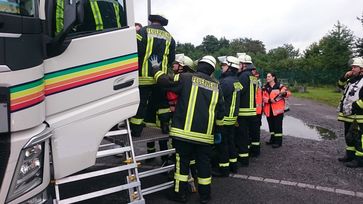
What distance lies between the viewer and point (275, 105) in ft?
27.6

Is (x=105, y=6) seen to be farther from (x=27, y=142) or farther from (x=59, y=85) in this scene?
(x=27, y=142)

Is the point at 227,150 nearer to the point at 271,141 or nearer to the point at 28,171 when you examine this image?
the point at 271,141

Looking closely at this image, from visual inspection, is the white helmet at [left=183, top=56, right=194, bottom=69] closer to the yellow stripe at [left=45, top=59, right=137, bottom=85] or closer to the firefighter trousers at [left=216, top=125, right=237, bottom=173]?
the firefighter trousers at [left=216, top=125, right=237, bottom=173]

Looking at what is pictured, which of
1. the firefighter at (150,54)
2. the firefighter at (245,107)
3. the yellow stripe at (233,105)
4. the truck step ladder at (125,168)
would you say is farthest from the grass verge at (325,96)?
the truck step ladder at (125,168)

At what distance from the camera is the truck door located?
2.85 metres

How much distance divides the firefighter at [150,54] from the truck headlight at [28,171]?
218 centimetres

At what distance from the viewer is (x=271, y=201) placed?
4.97 meters

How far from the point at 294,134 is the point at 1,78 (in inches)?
360

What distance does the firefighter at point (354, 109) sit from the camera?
6.58 meters

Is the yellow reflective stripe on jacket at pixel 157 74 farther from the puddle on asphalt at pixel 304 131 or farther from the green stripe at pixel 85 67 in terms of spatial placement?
the puddle on asphalt at pixel 304 131

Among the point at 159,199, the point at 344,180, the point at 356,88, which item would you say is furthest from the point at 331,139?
the point at 159,199

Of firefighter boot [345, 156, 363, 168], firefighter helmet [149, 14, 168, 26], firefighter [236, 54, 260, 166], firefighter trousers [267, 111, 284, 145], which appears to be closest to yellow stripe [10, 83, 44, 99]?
firefighter helmet [149, 14, 168, 26]

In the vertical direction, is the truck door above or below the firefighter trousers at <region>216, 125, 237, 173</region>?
above

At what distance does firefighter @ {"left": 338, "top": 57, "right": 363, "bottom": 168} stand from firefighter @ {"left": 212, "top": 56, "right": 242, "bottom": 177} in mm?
2117
